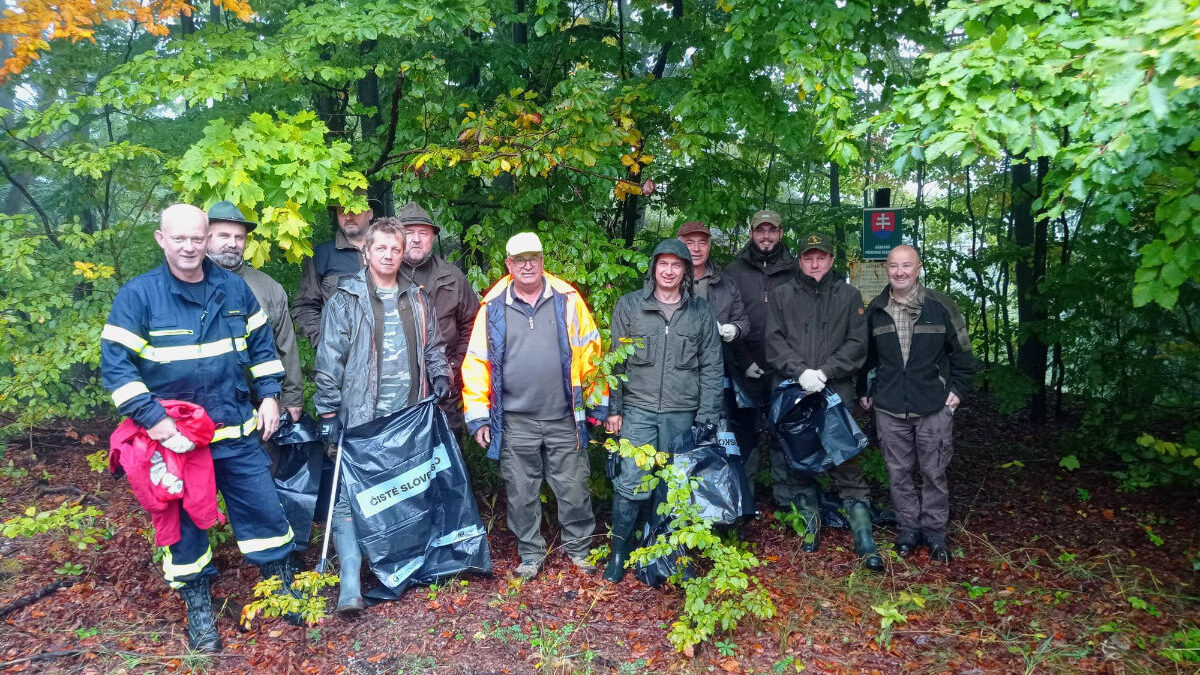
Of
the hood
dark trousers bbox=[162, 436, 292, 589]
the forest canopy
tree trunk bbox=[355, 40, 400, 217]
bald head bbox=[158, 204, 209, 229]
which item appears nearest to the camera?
the forest canopy

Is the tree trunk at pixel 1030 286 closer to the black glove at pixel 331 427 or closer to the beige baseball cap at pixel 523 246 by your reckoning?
the beige baseball cap at pixel 523 246

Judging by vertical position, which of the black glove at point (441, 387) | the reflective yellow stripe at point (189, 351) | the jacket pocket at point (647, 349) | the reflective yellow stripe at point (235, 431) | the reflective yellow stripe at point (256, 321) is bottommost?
the reflective yellow stripe at point (235, 431)

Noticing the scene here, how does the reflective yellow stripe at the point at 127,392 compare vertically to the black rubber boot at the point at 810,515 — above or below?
above

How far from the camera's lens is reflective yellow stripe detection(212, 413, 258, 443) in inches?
142

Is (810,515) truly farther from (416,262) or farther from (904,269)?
(416,262)

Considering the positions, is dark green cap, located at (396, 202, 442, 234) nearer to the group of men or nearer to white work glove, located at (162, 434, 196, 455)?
the group of men

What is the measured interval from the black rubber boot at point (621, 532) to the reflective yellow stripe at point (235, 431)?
2.09 m

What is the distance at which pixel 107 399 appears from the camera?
6066mm

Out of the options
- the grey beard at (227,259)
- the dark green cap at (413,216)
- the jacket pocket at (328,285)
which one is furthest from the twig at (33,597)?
the dark green cap at (413,216)

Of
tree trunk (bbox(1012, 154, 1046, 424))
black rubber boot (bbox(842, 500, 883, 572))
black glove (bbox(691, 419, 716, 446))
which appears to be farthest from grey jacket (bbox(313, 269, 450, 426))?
tree trunk (bbox(1012, 154, 1046, 424))

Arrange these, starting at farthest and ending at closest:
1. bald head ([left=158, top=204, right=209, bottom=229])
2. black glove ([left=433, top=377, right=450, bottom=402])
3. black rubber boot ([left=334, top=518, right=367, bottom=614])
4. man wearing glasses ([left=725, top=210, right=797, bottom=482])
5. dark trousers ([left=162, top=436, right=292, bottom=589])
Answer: man wearing glasses ([left=725, top=210, right=797, bottom=482]) < black glove ([left=433, top=377, right=450, bottom=402]) < black rubber boot ([left=334, top=518, right=367, bottom=614]) < dark trousers ([left=162, top=436, right=292, bottom=589]) < bald head ([left=158, top=204, right=209, bottom=229])

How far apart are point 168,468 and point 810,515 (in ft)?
12.4

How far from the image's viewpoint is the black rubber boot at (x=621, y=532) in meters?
4.43

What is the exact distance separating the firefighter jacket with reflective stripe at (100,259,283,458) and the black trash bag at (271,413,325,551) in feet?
1.93
